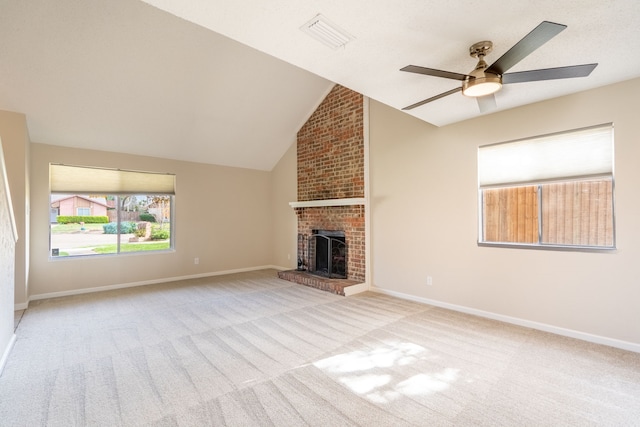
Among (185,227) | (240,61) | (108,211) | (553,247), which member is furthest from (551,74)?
(108,211)

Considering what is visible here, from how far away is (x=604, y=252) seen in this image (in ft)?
9.37

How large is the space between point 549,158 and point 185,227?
6.10m

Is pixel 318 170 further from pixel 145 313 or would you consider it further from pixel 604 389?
pixel 604 389

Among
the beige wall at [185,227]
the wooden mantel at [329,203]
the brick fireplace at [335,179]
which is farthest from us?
the brick fireplace at [335,179]

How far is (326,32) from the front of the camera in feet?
6.36

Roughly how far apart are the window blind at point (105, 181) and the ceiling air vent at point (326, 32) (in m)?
4.90

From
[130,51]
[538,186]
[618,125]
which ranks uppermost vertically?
[130,51]

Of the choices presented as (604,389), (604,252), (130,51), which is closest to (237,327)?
(604,389)

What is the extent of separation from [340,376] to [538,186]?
121 inches

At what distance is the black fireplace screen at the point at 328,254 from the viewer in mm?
5398

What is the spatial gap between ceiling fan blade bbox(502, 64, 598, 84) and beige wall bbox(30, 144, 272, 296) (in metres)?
5.67

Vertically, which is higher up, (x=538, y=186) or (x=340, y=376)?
(x=538, y=186)

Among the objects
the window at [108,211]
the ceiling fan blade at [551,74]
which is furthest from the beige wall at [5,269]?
the ceiling fan blade at [551,74]

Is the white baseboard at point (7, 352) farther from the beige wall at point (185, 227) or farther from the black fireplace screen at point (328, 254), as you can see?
the black fireplace screen at point (328, 254)
